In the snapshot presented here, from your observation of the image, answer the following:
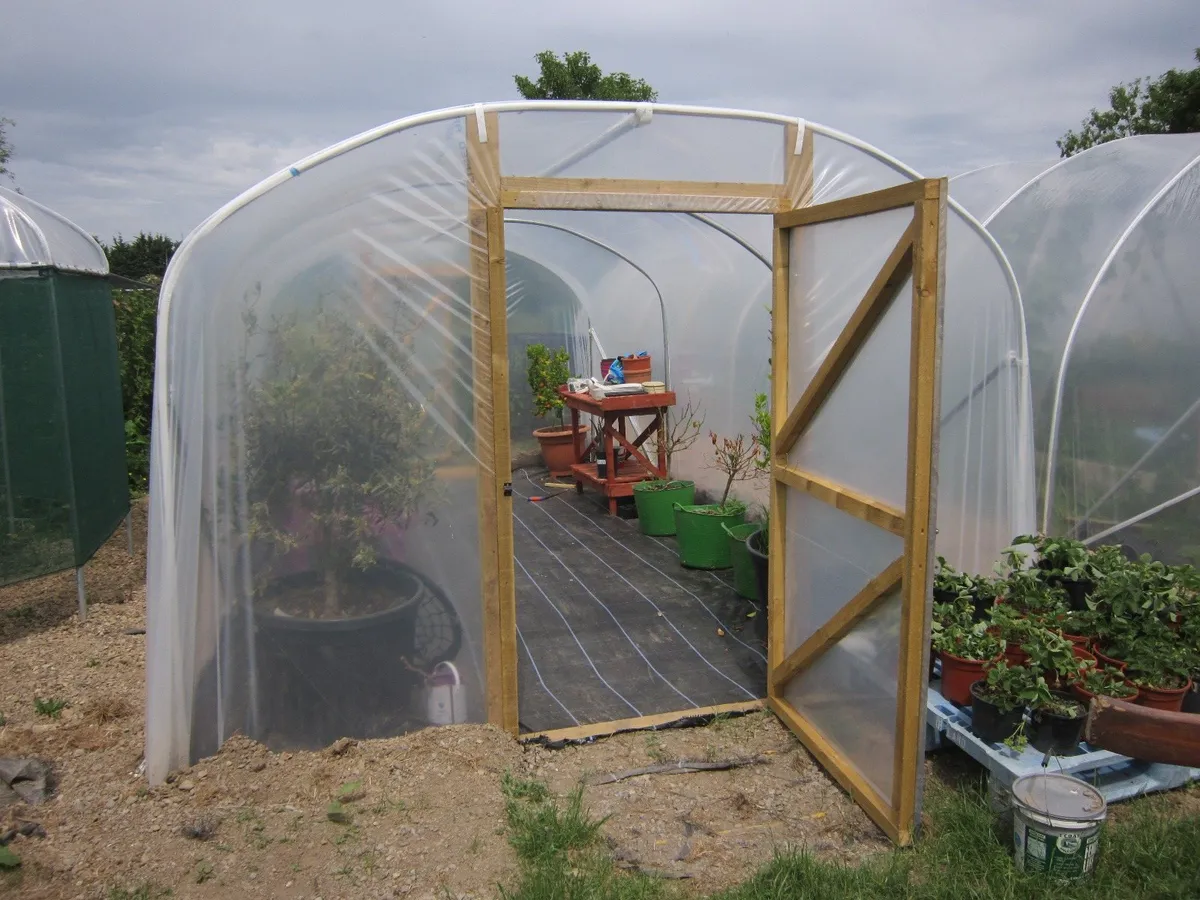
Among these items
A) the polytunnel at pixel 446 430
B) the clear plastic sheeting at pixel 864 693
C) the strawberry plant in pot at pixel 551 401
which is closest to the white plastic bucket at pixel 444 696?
the polytunnel at pixel 446 430

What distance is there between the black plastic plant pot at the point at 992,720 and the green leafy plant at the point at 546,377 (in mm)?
6586

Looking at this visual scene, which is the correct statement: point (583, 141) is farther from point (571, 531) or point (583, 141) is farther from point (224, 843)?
point (571, 531)

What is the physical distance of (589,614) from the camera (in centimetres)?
539

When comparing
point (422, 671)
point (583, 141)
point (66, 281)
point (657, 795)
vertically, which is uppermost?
point (583, 141)

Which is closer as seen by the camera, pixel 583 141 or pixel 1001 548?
pixel 583 141

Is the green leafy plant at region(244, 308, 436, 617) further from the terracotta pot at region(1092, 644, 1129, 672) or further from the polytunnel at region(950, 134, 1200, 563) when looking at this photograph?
the polytunnel at region(950, 134, 1200, 563)

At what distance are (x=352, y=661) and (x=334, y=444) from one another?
872 millimetres

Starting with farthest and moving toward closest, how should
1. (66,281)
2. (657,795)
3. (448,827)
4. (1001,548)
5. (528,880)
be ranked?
(66,281) < (1001,548) < (657,795) < (448,827) < (528,880)

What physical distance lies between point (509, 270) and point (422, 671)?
7094mm

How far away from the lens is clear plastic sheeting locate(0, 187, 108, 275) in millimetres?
5125

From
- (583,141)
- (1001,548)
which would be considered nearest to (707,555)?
(1001,548)

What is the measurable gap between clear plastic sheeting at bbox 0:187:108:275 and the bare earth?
106 inches

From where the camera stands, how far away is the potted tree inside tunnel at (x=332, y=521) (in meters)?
3.35

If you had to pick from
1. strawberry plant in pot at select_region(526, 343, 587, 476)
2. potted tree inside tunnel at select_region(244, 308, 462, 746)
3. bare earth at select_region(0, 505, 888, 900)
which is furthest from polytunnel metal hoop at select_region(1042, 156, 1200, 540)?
strawberry plant in pot at select_region(526, 343, 587, 476)
